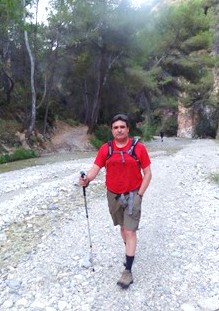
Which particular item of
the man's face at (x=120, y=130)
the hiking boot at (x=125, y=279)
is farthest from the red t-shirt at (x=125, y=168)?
the hiking boot at (x=125, y=279)

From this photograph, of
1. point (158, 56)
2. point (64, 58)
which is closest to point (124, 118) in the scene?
point (64, 58)

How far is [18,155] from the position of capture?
699 inches

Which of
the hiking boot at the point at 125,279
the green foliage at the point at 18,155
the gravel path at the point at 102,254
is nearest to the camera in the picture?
the gravel path at the point at 102,254

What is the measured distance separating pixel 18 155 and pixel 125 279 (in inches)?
567

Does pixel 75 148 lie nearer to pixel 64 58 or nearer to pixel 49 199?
pixel 64 58

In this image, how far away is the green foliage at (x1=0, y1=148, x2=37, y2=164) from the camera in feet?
55.7

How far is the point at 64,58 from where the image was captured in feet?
76.8

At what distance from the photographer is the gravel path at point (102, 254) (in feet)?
13.0

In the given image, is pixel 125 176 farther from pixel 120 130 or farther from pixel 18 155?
pixel 18 155

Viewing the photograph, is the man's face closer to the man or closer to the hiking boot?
the man

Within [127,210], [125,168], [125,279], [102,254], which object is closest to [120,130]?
[125,168]

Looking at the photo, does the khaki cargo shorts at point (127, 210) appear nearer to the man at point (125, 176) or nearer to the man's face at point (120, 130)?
the man at point (125, 176)

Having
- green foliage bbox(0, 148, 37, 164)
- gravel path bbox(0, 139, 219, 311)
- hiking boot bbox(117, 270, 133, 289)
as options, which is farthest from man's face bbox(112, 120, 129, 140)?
green foliage bbox(0, 148, 37, 164)

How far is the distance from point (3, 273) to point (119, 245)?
1618mm
